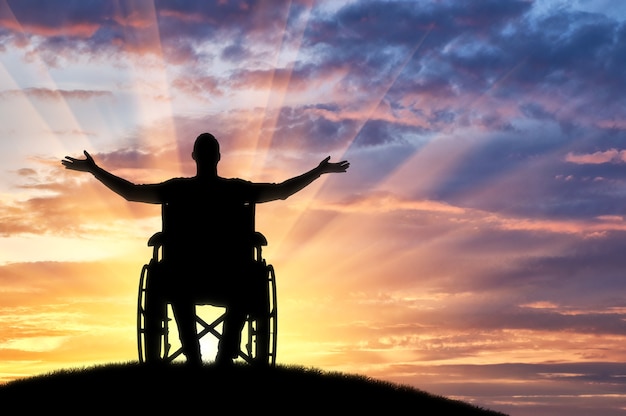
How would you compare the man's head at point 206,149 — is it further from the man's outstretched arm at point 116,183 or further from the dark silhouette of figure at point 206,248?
the man's outstretched arm at point 116,183

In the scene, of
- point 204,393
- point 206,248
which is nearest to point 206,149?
point 206,248

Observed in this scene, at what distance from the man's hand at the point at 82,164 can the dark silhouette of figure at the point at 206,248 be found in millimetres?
1039

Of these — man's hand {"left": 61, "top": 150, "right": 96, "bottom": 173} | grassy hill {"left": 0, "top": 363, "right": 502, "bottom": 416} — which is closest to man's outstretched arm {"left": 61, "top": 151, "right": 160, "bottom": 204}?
man's hand {"left": 61, "top": 150, "right": 96, "bottom": 173}

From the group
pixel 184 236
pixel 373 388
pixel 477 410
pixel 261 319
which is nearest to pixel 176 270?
pixel 184 236

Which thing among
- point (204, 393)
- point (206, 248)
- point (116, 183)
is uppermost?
point (116, 183)

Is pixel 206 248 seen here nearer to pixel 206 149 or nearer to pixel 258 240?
pixel 258 240

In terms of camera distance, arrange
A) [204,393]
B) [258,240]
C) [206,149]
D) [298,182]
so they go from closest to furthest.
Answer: [204,393] → [258,240] → [206,149] → [298,182]

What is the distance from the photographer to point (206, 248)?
34.8 feet

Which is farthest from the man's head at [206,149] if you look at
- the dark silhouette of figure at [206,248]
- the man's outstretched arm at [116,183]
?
the man's outstretched arm at [116,183]

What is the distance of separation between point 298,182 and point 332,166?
581mm

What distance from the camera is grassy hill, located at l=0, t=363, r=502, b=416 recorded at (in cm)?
1009

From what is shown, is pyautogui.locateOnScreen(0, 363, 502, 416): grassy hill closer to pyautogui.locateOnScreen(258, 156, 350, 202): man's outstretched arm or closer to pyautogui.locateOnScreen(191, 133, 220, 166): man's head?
pyautogui.locateOnScreen(258, 156, 350, 202): man's outstretched arm

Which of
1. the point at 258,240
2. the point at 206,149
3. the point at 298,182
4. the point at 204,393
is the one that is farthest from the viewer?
the point at 298,182

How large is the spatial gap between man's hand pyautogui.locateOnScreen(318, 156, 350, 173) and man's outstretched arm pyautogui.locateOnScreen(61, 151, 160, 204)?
2.04 meters
